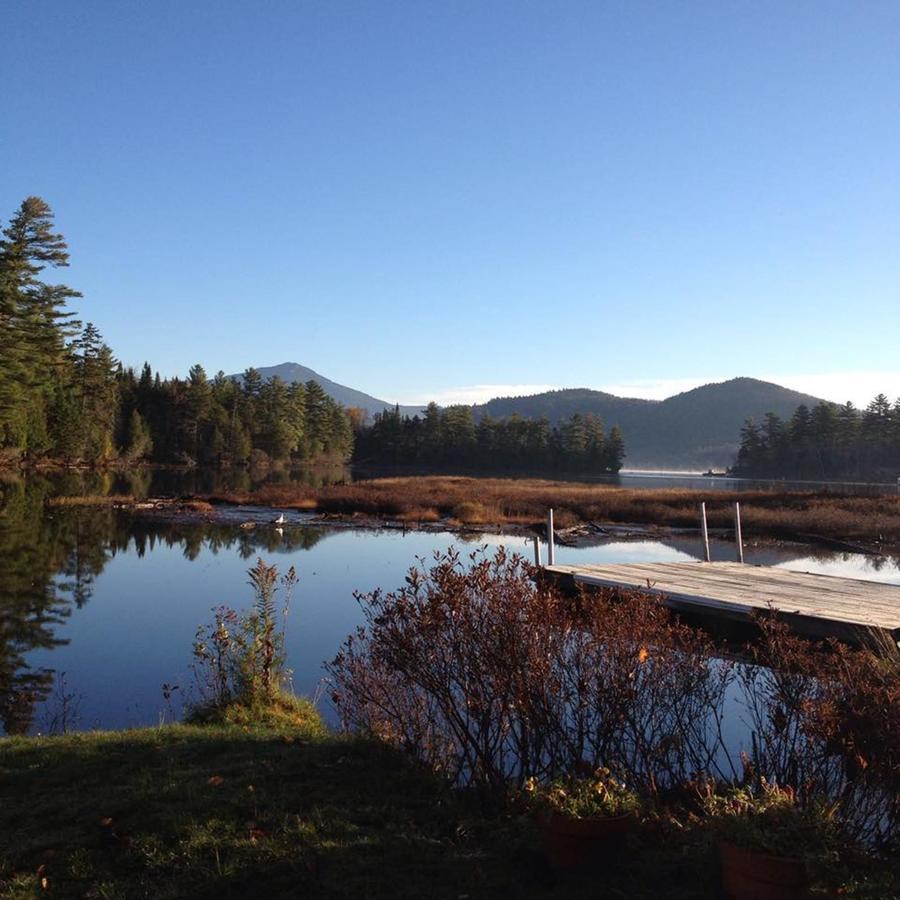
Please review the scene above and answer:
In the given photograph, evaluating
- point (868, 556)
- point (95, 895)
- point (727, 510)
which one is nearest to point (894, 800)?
point (95, 895)

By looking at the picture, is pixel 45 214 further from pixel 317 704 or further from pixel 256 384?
pixel 256 384

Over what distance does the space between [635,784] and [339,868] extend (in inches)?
80.5

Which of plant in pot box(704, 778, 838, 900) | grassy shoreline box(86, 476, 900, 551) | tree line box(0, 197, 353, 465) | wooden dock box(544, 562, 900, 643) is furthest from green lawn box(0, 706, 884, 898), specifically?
tree line box(0, 197, 353, 465)

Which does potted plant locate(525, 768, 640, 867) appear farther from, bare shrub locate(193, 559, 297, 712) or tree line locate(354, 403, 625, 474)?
tree line locate(354, 403, 625, 474)

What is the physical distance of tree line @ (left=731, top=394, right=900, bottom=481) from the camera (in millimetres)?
88500

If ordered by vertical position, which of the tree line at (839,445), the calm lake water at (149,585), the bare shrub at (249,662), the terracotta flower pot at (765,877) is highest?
the tree line at (839,445)

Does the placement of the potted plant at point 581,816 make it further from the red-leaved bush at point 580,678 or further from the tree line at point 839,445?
the tree line at point 839,445

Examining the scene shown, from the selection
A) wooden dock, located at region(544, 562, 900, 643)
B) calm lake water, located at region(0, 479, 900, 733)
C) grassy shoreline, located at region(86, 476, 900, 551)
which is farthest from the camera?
grassy shoreline, located at region(86, 476, 900, 551)

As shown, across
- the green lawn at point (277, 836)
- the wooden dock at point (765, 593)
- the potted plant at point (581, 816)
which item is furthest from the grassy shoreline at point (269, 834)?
the wooden dock at point (765, 593)

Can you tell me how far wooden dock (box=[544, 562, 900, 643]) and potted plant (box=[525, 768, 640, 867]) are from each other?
4.15 metres

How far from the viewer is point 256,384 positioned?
11125 cm

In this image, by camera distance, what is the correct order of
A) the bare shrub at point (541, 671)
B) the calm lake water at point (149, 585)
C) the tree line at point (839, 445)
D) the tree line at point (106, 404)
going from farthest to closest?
the tree line at point (839, 445), the tree line at point (106, 404), the calm lake water at point (149, 585), the bare shrub at point (541, 671)

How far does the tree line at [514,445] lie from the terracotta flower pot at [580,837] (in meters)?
105

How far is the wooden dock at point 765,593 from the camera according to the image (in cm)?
956
